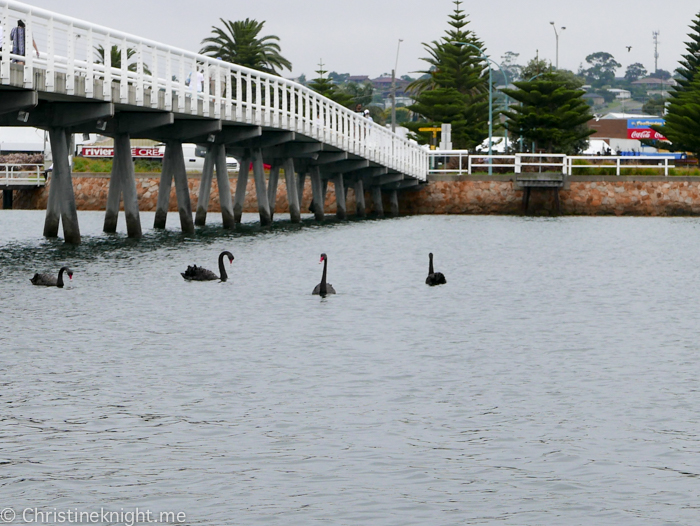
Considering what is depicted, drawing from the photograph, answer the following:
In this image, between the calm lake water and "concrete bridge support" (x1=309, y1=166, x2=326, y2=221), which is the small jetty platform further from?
the calm lake water

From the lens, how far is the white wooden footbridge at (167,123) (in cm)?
3038

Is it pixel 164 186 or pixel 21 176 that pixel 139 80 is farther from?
pixel 21 176

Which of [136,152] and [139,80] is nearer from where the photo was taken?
[139,80]

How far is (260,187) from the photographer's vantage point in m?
51.2

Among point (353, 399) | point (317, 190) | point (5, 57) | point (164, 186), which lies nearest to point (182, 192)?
point (164, 186)

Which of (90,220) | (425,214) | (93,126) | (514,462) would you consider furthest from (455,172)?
(514,462)

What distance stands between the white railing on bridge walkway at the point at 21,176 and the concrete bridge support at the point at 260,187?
22.2 meters

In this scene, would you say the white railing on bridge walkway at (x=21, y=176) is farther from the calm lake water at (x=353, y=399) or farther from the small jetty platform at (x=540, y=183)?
the calm lake water at (x=353, y=399)

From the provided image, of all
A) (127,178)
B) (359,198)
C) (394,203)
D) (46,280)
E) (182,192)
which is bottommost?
(46,280)

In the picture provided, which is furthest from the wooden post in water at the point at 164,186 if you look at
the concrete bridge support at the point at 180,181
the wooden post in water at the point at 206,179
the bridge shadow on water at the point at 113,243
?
the wooden post in water at the point at 206,179

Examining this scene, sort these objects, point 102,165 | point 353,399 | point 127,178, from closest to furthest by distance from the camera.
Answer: point 353,399, point 127,178, point 102,165

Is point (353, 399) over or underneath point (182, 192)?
underneath

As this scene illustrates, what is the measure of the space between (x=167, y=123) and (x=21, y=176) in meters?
36.6

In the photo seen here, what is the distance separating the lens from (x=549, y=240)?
45.0 m
